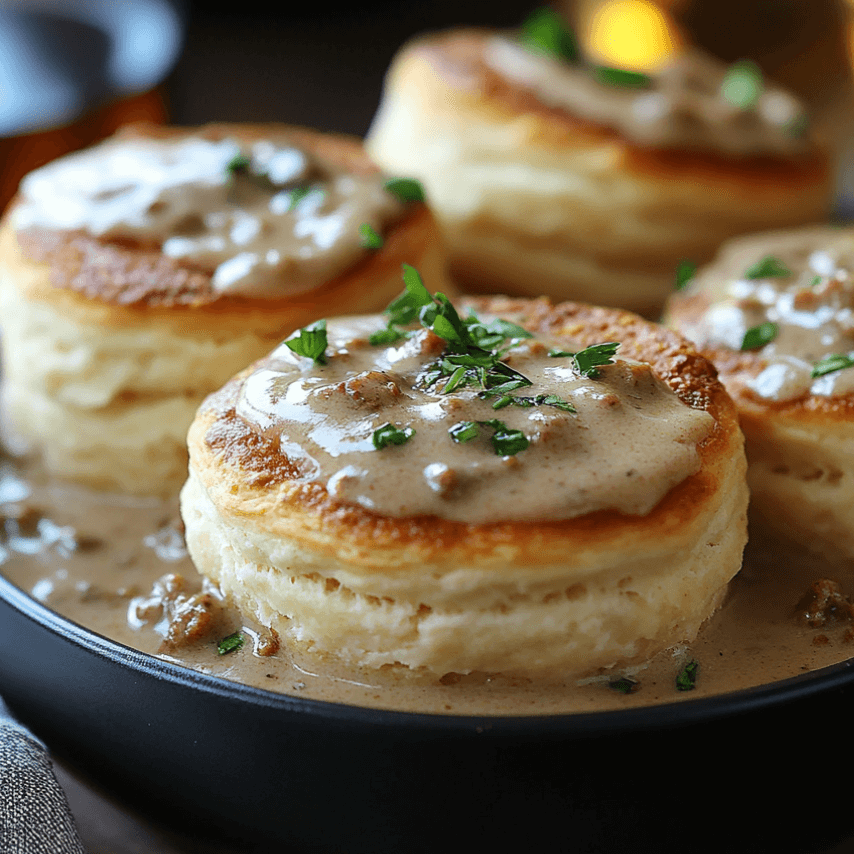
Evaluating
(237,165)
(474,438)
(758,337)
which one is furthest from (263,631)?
(237,165)

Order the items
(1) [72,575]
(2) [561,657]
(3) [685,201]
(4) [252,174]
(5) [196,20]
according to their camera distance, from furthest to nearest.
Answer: (5) [196,20] < (3) [685,201] < (4) [252,174] < (1) [72,575] < (2) [561,657]

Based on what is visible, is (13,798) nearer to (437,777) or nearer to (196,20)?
(437,777)

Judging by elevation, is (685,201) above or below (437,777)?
above

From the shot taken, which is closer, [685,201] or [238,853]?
[238,853]

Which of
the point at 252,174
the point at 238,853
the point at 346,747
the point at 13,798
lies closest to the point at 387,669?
the point at 346,747

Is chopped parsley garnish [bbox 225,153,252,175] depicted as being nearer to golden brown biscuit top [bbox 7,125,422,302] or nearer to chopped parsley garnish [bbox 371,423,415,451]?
golden brown biscuit top [bbox 7,125,422,302]
